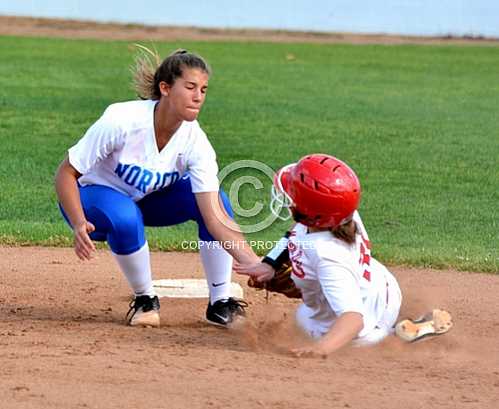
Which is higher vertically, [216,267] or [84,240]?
[84,240]

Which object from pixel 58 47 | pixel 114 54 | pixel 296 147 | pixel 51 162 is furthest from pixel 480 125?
pixel 58 47

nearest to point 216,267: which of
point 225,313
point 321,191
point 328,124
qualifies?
point 225,313

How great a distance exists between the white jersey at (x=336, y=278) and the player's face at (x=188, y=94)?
79 centimetres

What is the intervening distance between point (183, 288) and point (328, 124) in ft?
25.9

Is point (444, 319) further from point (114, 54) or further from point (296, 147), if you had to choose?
point (114, 54)

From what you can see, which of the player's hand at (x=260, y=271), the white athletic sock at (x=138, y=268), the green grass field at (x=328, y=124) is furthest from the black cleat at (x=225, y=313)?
the green grass field at (x=328, y=124)

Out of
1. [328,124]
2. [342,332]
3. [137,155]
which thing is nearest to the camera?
[342,332]

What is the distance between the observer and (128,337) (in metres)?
5.34

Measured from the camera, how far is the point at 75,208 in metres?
5.34

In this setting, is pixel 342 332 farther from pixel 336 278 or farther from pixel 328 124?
pixel 328 124

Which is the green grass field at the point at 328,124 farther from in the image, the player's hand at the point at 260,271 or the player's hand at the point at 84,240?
the player's hand at the point at 84,240

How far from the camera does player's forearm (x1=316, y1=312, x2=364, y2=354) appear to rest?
15.3 feet

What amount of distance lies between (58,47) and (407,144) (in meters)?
11.0

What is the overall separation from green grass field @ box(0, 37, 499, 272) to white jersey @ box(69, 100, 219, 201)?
83.6 inches
